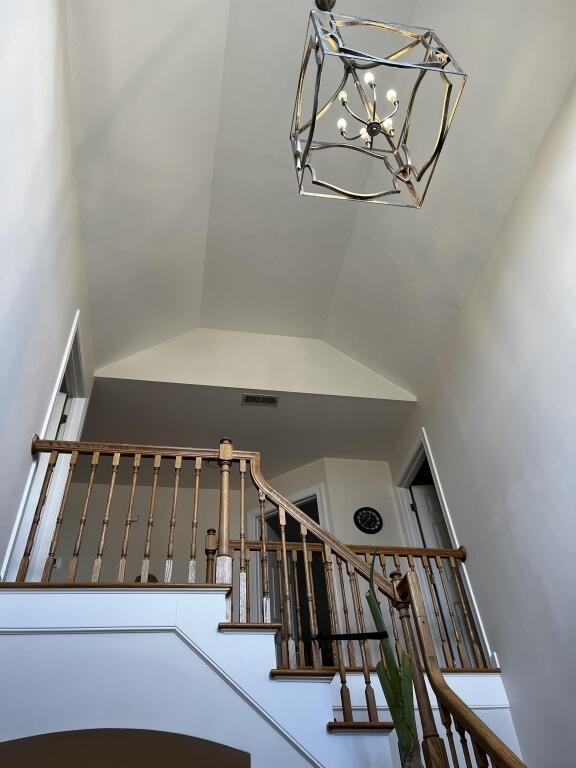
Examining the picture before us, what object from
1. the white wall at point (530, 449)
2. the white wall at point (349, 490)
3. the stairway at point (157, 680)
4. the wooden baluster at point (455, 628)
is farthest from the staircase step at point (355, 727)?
the white wall at point (349, 490)

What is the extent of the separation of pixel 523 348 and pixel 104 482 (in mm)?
4919

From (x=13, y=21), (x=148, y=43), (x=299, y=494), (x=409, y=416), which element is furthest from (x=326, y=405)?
(x=13, y=21)

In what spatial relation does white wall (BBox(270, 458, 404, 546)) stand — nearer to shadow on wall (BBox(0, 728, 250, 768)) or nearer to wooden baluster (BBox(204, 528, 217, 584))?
wooden baluster (BBox(204, 528, 217, 584))

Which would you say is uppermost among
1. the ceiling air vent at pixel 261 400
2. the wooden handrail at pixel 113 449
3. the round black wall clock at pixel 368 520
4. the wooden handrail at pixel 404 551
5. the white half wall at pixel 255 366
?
the white half wall at pixel 255 366

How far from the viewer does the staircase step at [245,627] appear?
2.65 meters

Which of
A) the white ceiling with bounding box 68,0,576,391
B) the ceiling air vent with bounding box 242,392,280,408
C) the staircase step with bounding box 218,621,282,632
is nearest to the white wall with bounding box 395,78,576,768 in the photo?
the white ceiling with bounding box 68,0,576,391

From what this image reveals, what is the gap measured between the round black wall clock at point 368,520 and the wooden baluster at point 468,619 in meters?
1.44

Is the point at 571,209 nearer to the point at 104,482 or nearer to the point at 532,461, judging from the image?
the point at 532,461

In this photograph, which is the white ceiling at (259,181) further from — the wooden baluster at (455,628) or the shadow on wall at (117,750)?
the shadow on wall at (117,750)

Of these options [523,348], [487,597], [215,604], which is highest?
[523,348]

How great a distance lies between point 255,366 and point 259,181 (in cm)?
181

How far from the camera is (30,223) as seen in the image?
282cm

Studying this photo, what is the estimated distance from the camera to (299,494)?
247 inches

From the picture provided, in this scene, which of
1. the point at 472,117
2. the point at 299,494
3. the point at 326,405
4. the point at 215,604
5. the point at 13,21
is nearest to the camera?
the point at 13,21
